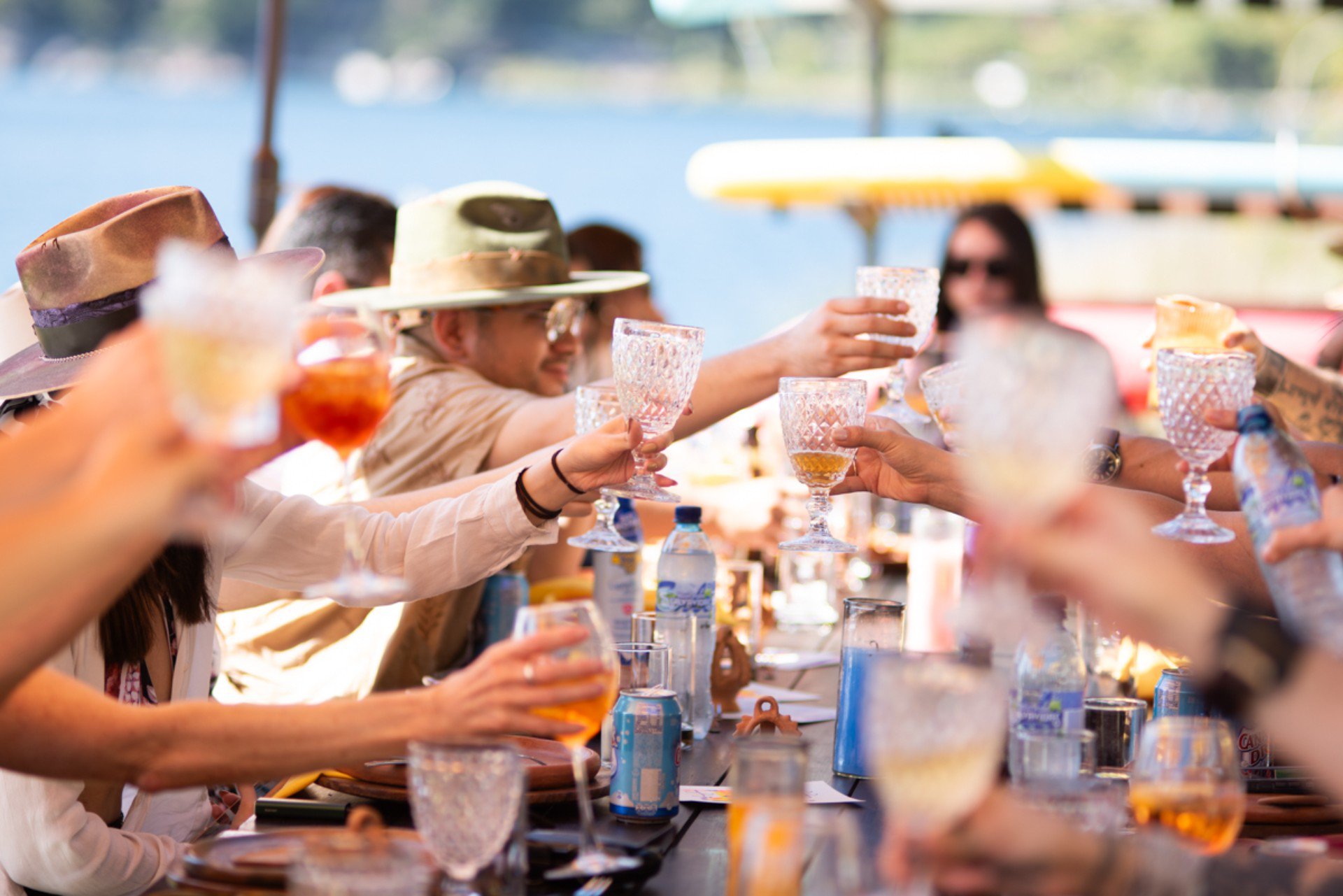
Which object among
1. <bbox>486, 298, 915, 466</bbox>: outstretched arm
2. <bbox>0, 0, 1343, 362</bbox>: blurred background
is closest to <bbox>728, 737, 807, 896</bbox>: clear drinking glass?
<bbox>486, 298, 915, 466</bbox>: outstretched arm

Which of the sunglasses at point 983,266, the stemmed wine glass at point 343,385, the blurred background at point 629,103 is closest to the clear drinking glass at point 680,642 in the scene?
the stemmed wine glass at point 343,385

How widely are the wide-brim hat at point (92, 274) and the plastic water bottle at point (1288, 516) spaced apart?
1.13m

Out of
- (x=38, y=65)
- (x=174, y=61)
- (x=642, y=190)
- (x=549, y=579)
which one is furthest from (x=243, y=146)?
(x=549, y=579)

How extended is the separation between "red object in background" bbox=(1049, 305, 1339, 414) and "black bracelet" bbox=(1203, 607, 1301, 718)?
5878mm

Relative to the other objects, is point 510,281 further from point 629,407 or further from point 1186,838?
point 1186,838

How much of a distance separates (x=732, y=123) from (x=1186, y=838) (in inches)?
1501

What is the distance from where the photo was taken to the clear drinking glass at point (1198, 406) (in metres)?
1.95

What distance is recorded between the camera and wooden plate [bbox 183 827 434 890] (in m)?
1.43

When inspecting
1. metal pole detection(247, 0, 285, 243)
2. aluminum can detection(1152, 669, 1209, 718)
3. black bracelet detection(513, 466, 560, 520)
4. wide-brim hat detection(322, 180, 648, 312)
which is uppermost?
metal pole detection(247, 0, 285, 243)

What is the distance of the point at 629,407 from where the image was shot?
90.0 inches

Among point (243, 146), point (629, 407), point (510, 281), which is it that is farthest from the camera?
point (243, 146)

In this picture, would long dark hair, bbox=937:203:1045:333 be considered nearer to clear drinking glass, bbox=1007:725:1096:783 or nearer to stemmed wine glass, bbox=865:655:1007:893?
clear drinking glass, bbox=1007:725:1096:783

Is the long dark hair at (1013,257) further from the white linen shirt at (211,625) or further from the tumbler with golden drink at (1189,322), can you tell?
the white linen shirt at (211,625)

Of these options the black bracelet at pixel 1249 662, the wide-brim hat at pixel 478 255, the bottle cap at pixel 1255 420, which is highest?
the wide-brim hat at pixel 478 255
